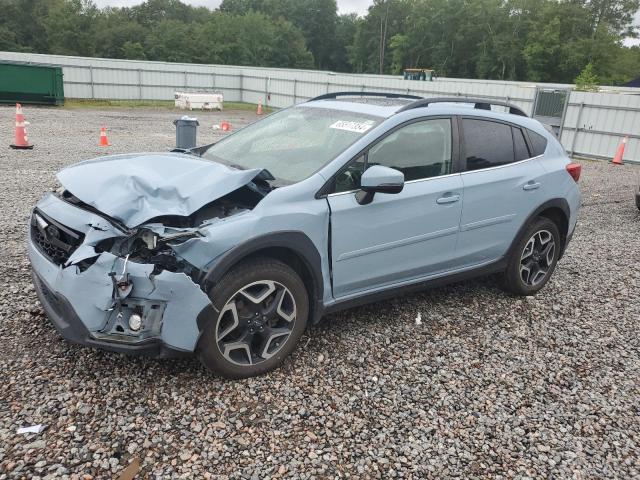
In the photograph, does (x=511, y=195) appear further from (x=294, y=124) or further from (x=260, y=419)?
(x=260, y=419)

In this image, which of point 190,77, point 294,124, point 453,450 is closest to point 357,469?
point 453,450

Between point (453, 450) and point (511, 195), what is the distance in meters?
2.39

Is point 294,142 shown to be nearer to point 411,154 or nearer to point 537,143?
point 411,154

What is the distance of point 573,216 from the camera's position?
16.5 feet

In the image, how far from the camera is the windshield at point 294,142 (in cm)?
361

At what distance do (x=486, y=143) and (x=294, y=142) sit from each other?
1664mm

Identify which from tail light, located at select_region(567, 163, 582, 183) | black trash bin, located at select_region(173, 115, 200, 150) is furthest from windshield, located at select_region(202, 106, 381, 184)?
black trash bin, located at select_region(173, 115, 200, 150)

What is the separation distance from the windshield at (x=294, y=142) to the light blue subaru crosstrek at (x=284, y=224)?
0.05ft

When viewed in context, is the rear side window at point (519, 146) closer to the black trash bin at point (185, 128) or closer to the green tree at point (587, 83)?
the black trash bin at point (185, 128)

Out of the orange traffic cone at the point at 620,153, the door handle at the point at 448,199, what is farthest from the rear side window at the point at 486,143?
the orange traffic cone at the point at 620,153

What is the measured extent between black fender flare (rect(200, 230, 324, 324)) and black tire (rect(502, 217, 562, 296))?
215 cm

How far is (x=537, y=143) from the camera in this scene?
4777 millimetres

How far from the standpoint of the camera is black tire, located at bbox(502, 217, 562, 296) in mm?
4688

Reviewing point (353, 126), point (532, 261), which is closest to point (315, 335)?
point (353, 126)
